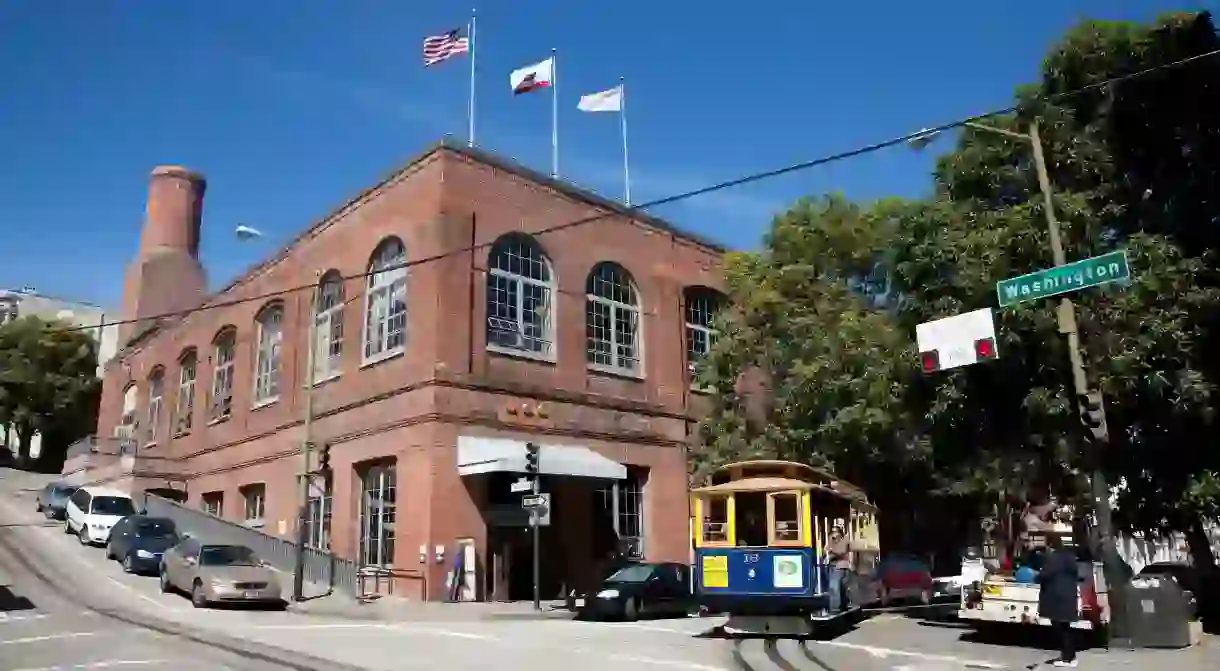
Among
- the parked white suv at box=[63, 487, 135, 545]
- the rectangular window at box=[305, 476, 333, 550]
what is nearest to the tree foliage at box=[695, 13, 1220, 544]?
the rectangular window at box=[305, 476, 333, 550]

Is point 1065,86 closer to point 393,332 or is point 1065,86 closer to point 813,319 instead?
point 813,319

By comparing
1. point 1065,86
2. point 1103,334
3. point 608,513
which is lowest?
point 608,513

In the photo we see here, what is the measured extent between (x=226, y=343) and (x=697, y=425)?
66.2 feet

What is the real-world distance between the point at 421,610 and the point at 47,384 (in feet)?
174

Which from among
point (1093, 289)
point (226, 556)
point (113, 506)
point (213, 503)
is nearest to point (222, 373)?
point (213, 503)

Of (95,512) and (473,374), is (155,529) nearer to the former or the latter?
(95,512)

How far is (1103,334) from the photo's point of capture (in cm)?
1518

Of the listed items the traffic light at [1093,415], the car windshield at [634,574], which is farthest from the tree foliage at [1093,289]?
the car windshield at [634,574]

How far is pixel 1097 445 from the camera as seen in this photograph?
43.5 feet

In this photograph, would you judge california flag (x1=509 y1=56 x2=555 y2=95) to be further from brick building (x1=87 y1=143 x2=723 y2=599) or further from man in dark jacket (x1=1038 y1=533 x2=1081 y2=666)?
man in dark jacket (x1=1038 y1=533 x2=1081 y2=666)

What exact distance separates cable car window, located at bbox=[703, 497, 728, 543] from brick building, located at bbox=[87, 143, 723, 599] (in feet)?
31.3

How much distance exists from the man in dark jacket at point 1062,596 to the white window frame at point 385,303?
1971 centimetres

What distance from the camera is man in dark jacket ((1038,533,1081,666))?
40.1 ft

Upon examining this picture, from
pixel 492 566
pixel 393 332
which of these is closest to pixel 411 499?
pixel 492 566
